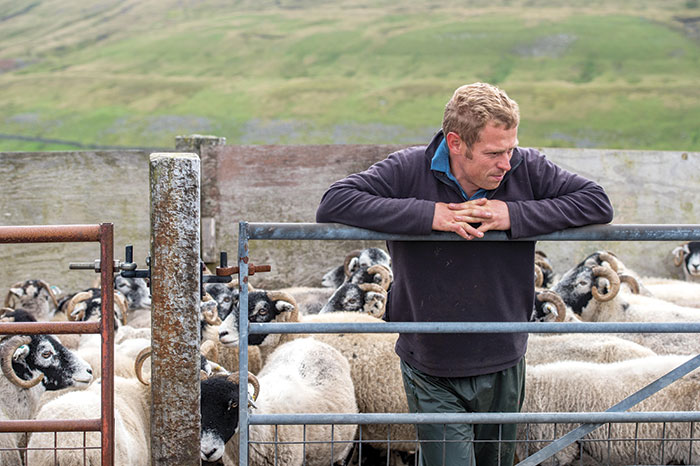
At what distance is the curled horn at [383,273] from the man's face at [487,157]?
14.9 feet

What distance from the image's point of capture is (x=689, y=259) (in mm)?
10062

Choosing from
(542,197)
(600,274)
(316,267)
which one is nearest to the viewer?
(542,197)

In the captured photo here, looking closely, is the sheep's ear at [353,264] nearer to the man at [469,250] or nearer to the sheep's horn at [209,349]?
the sheep's horn at [209,349]

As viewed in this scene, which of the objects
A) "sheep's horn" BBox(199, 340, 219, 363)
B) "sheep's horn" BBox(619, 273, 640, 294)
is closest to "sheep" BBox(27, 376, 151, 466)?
"sheep's horn" BBox(199, 340, 219, 363)

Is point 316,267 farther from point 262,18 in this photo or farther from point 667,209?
point 262,18

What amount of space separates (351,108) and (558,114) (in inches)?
514

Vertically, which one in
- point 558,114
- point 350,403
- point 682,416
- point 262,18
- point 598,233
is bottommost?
point 350,403

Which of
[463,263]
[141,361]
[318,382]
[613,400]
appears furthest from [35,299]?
[463,263]

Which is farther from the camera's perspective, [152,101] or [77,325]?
[152,101]

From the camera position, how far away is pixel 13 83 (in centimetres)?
5525

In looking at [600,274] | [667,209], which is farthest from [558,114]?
[600,274]

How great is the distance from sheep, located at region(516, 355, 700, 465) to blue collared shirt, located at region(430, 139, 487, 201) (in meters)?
2.28

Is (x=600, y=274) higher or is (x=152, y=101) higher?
(x=152, y=101)

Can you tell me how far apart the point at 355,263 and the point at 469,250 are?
5545 mm
